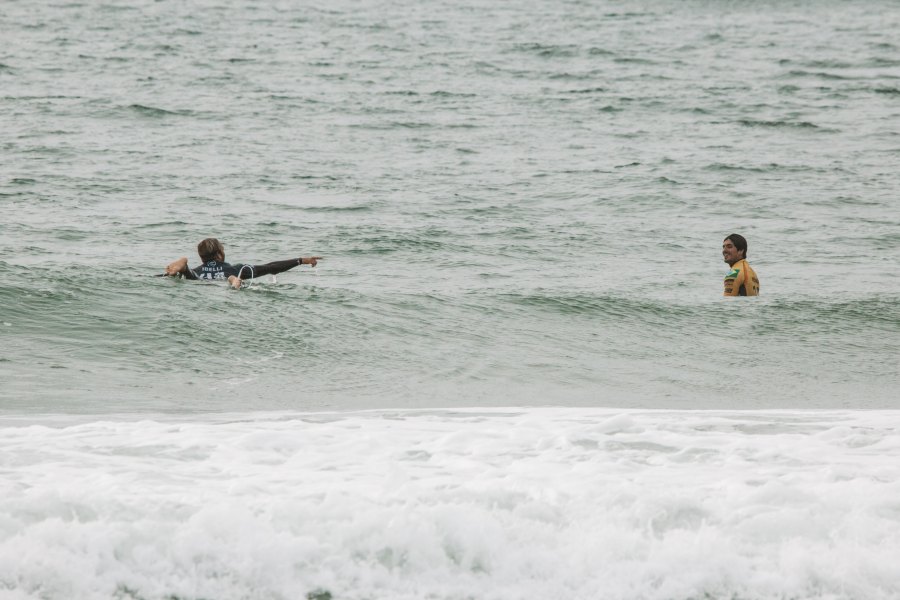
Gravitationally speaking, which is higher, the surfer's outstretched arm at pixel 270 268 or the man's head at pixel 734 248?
the man's head at pixel 734 248

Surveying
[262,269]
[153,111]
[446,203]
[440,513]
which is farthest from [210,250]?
[153,111]

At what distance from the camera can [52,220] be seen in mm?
17375

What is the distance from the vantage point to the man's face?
511 inches

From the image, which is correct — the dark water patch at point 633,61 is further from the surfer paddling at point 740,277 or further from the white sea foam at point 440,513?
the white sea foam at point 440,513

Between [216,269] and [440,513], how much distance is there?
7.01m

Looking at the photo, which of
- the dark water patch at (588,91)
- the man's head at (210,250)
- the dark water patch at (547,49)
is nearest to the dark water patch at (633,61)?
the dark water patch at (547,49)

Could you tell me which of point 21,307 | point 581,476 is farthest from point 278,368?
point 581,476

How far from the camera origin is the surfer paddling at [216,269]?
41.0ft

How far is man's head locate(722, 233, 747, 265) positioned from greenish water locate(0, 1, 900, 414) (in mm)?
697

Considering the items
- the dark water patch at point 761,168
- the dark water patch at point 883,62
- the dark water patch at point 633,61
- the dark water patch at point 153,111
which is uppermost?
the dark water patch at point 883,62

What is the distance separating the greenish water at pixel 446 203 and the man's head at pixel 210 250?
0.36m

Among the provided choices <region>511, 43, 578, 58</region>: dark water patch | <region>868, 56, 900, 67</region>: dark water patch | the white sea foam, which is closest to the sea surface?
the white sea foam

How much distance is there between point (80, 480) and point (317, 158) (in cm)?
1647

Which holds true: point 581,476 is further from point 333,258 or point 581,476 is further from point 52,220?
point 52,220
